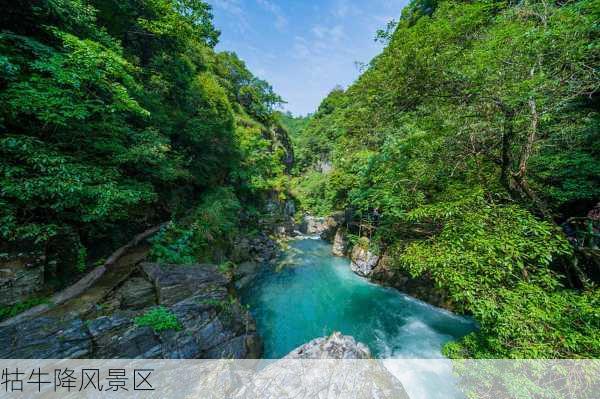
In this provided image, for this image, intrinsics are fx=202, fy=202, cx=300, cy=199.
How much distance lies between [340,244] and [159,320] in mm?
13228

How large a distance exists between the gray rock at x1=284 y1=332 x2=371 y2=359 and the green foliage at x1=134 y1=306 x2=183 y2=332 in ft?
9.00

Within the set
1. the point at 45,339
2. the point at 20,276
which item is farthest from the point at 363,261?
the point at 20,276

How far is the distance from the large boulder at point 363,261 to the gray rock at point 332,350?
698 cm

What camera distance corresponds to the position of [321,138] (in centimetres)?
3388

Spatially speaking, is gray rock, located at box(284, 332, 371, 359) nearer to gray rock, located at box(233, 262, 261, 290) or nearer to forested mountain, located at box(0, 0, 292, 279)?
forested mountain, located at box(0, 0, 292, 279)

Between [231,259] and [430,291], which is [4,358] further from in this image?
[430,291]

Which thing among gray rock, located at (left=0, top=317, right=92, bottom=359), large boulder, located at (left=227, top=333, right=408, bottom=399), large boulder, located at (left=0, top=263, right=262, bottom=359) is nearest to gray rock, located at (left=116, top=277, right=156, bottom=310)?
large boulder, located at (left=0, top=263, right=262, bottom=359)

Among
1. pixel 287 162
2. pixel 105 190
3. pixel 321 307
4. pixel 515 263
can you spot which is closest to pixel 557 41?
pixel 515 263

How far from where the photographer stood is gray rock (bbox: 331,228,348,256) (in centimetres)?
1560

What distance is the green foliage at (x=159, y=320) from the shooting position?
14.7 ft

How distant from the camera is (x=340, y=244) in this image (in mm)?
16156

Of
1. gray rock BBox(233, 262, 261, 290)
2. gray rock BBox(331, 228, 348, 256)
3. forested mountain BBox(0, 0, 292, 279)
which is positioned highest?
forested mountain BBox(0, 0, 292, 279)

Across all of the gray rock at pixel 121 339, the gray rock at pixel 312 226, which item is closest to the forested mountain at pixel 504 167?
the gray rock at pixel 121 339

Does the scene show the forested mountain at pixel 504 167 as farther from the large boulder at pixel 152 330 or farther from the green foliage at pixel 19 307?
the green foliage at pixel 19 307
